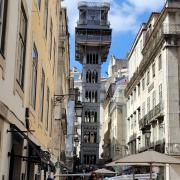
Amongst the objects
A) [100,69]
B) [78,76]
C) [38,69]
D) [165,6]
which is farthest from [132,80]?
[78,76]

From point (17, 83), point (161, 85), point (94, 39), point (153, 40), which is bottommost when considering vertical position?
point (17, 83)

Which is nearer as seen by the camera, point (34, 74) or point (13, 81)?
point (13, 81)

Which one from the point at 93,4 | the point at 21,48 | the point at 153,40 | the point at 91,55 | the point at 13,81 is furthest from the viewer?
the point at 93,4

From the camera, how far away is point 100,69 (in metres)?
142

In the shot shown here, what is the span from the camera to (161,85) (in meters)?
42.4

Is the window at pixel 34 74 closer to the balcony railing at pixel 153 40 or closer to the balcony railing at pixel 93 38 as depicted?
the balcony railing at pixel 153 40

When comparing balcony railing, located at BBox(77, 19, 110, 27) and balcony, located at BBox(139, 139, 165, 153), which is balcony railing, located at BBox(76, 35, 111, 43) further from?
balcony, located at BBox(139, 139, 165, 153)

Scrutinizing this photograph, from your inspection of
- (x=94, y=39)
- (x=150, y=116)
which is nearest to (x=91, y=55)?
(x=94, y=39)

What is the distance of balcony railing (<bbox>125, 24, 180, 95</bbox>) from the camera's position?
41.4 meters

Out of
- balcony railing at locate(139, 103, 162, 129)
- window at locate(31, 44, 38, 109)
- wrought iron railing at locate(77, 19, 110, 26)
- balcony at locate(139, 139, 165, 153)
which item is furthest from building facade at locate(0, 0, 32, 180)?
wrought iron railing at locate(77, 19, 110, 26)

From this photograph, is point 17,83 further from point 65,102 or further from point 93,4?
point 93,4

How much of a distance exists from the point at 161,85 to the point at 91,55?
10073cm

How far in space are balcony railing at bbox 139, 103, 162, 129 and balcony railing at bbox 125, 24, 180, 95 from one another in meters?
5.56

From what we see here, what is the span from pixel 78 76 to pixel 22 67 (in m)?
161
